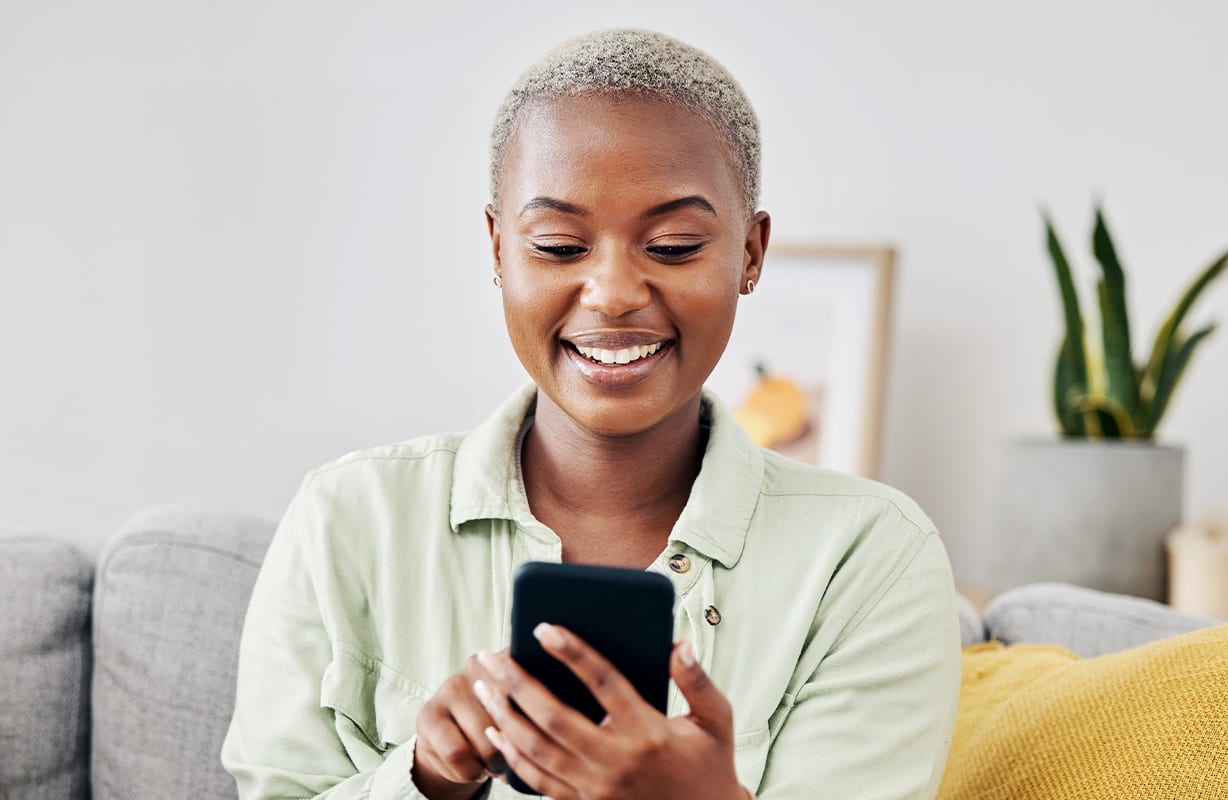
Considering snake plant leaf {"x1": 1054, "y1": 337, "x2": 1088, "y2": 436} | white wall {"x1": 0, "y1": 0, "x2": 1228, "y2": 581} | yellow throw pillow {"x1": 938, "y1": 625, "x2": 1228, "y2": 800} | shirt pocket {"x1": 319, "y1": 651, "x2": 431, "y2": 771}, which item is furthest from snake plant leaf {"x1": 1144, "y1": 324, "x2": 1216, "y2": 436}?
shirt pocket {"x1": 319, "y1": 651, "x2": 431, "y2": 771}

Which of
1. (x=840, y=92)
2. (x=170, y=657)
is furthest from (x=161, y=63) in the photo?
(x=170, y=657)

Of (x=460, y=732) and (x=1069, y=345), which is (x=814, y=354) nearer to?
(x=1069, y=345)

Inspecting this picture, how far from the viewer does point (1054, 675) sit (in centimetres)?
106

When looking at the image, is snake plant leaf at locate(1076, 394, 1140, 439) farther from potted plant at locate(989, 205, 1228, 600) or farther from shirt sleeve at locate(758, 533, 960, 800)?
shirt sleeve at locate(758, 533, 960, 800)

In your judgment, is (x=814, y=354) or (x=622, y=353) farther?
(x=814, y=354)

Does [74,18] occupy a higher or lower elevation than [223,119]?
higher

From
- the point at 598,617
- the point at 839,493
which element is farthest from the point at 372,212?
the point at 598,617

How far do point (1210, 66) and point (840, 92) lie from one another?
2.26 feet

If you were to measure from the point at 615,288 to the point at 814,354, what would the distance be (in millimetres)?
1551

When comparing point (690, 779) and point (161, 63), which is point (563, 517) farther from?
point (161, 63)

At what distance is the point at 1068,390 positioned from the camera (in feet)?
6.60

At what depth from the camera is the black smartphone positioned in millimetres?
640

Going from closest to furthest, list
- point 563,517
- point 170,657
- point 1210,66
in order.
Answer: point 563,517 → point 170,657 → point 1210,66

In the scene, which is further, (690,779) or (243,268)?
(243,268)
